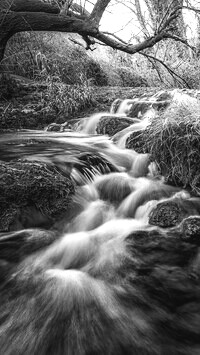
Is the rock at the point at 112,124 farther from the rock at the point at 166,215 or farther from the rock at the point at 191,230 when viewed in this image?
the rock at the point at 191,230

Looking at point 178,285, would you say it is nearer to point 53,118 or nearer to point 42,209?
point 42,209

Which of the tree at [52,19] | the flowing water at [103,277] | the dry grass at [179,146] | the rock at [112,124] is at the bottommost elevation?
the flowing water at [103,277]

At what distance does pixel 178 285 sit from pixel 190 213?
93 cm

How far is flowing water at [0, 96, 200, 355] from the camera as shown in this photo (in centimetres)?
181

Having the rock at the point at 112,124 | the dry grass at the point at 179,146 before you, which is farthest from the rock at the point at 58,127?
the dry grass at the point at 179,146

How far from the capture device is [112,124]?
553cm

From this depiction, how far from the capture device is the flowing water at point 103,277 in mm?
1812

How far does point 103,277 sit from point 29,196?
102 centimetres

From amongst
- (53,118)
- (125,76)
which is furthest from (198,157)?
(125,76)

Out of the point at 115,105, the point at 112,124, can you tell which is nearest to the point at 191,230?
the point at 112,124

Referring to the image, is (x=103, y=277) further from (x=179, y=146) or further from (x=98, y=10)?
(x=98, y=10)

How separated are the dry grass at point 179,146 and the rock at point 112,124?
150 centimetres

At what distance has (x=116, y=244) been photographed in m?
2.81

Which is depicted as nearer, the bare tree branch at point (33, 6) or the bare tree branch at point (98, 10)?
the bare tree branch at point (33, 6)
